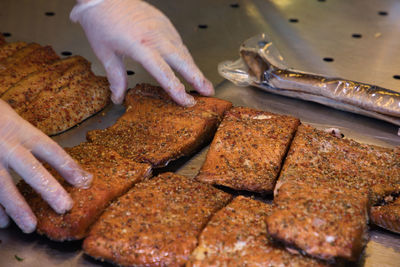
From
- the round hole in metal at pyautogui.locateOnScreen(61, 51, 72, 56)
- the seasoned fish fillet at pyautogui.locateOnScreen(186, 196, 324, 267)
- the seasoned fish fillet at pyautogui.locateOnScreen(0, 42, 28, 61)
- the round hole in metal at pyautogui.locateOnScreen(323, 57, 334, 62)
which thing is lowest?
the round hole in metal at pyautogui.locateOnScreen(323, 57, 334, 62)

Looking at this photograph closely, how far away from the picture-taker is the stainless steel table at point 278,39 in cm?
267

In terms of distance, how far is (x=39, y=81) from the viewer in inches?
107

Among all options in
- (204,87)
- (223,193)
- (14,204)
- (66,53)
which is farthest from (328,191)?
(66,53)

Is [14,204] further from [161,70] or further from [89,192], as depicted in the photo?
[161,70]

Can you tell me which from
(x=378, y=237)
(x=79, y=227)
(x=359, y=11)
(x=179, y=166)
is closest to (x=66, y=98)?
(x=179, y=166)

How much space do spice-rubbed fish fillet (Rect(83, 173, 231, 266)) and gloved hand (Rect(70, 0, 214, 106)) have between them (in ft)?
2.27

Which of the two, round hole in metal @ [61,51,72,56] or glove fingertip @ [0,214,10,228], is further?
round hole in metal @ [61,51,72,56]

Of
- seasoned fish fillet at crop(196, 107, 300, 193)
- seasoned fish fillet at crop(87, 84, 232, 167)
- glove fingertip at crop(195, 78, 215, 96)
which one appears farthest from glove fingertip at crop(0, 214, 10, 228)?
glove fingertip at crop(195, 78, 215, 96)

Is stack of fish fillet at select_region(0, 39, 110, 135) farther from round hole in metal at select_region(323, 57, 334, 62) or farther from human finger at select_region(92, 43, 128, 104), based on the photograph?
round hole in metal at select_region(323, 57, 334, 62)

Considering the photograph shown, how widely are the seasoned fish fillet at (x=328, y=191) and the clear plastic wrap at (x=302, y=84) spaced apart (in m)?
0.42

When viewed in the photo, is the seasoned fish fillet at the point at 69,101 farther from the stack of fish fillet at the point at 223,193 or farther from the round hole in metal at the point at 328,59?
the round hole in metal at the point at 328,59

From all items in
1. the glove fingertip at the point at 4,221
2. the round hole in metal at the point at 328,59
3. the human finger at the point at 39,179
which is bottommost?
the round hole in metal at the point at 328,59

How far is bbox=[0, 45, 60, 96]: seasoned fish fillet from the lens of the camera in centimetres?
274

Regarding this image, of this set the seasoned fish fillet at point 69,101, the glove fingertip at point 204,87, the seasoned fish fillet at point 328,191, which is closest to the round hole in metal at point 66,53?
the seasoned fish fillet at point 69,101
